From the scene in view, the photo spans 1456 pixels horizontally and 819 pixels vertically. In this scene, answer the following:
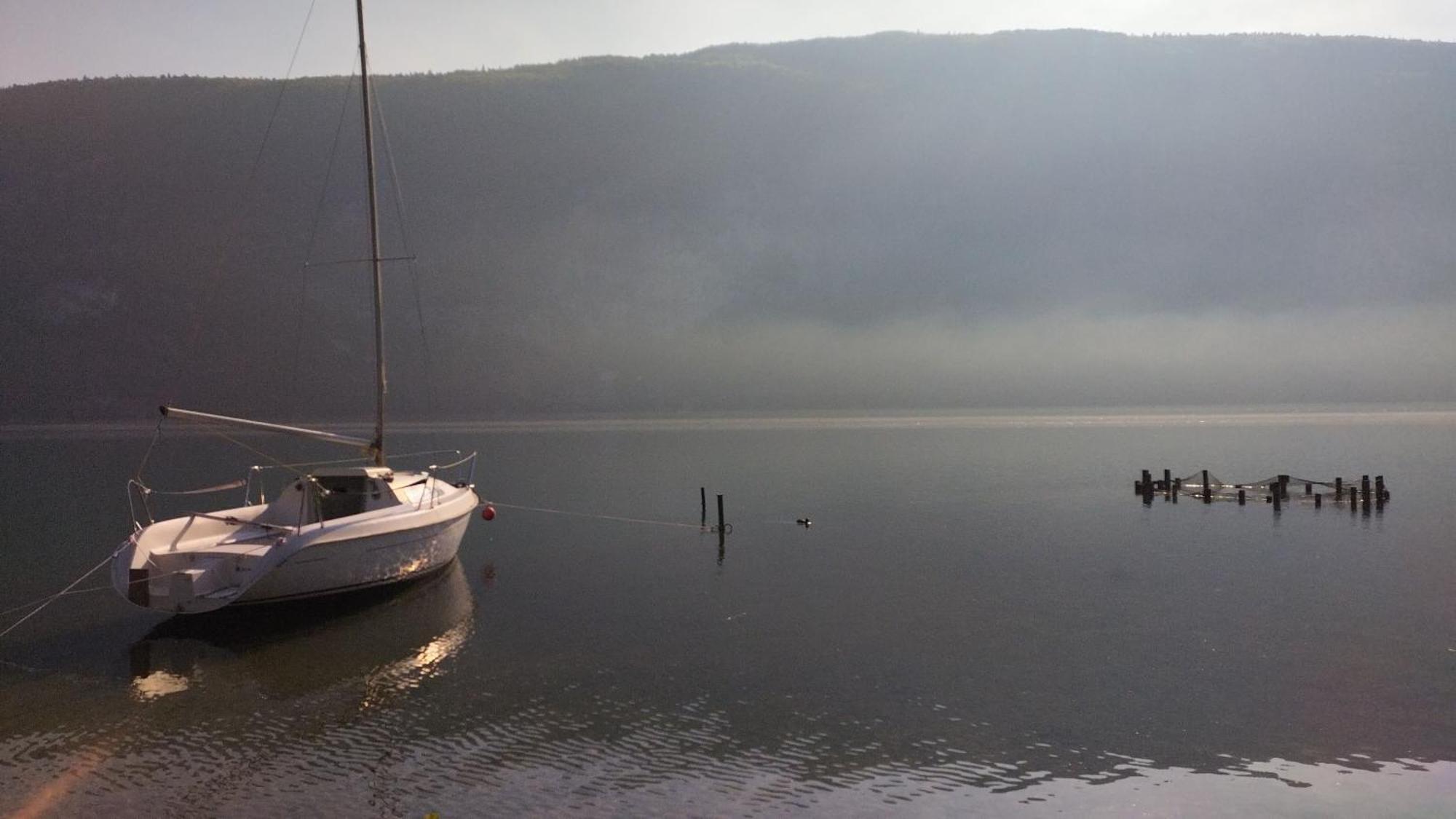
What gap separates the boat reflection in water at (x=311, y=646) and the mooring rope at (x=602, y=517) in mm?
15893

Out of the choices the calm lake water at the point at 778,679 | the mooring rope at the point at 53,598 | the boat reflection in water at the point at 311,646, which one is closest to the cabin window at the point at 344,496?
the boat reflection in water at the point at 311,646

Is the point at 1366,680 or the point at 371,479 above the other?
Result: the point at 371,479

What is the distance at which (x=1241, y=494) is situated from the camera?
46.1m

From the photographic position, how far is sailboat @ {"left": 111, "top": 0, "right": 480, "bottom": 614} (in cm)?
1867

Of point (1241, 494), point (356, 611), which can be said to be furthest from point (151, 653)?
point (1241, 494)

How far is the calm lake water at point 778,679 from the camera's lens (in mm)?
11961

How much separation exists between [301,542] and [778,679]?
9579 millimetres

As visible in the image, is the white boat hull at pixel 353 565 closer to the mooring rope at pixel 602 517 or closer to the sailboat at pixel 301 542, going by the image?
the sailboat at pixel 301 542

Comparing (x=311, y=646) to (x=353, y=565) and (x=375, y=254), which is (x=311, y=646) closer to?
(x=353, y=565)

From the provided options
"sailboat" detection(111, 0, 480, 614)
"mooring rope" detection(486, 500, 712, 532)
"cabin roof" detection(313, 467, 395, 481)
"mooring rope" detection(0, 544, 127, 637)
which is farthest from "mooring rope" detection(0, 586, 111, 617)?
"mooring rope" detection(486, 500, 712, 532)

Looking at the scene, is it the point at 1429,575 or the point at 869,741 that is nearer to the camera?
the point at 869,741

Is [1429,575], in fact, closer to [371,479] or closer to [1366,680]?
[1366,680]

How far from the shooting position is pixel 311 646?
1922 cm

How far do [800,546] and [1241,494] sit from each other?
24.3 m
